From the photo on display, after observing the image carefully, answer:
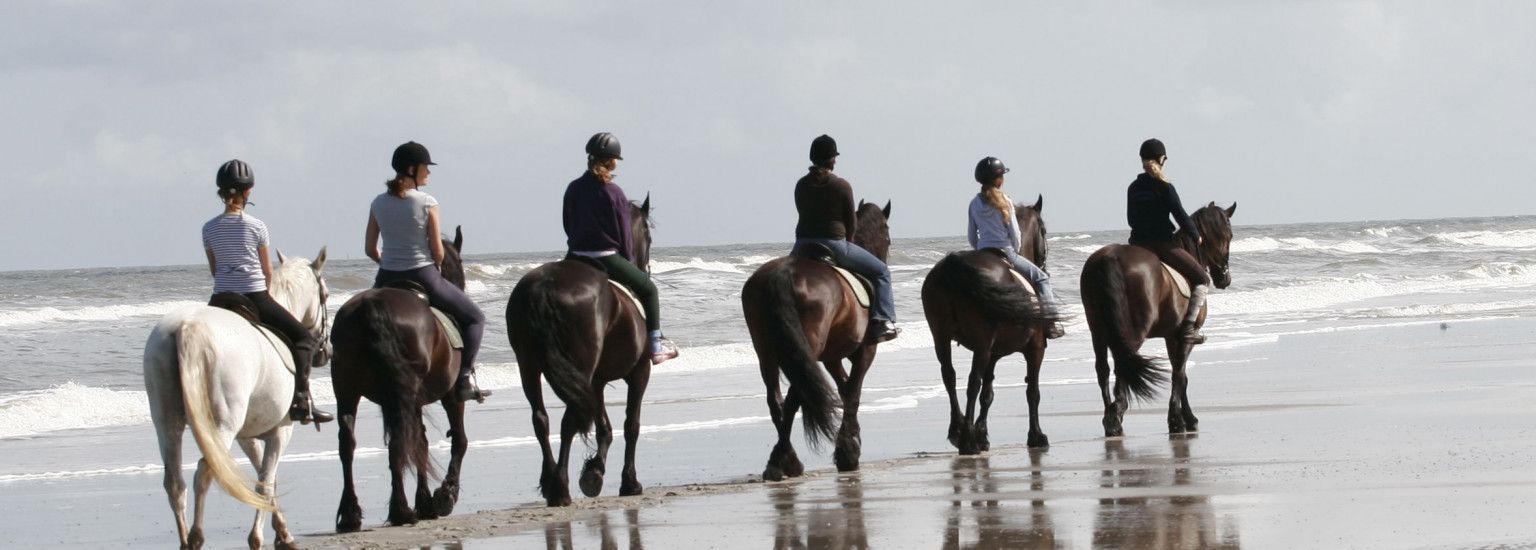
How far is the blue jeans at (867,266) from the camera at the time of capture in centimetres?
1068

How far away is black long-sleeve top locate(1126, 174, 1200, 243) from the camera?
486 inches

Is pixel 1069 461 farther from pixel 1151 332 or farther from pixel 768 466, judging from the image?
pixel 1151 332

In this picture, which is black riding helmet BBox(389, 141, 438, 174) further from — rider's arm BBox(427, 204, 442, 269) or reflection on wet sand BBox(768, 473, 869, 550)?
reflection on wet sand BBox(768, 473, 869, 550)

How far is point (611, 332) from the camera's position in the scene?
947 cm

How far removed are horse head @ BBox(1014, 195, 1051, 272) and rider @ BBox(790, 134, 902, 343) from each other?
5.20ft

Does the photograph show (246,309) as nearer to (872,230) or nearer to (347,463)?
(347,463)

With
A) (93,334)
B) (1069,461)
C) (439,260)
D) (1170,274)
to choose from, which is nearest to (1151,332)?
(1170,274)

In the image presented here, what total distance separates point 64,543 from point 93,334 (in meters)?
23.0

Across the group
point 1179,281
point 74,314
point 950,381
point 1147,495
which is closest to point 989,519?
point 1147,495

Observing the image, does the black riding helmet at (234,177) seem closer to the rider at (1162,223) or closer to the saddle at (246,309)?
the saddle at (246,309)

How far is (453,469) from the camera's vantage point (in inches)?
354

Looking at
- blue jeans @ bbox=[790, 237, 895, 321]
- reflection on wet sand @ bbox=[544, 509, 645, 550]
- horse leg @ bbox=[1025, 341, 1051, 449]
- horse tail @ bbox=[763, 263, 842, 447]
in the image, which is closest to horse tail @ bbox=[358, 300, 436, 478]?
reflection on wet sand @ bbox=[544, 509, 645, 550]

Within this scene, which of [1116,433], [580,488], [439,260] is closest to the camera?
[439,260]

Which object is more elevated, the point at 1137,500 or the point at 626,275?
the point at 626,275
